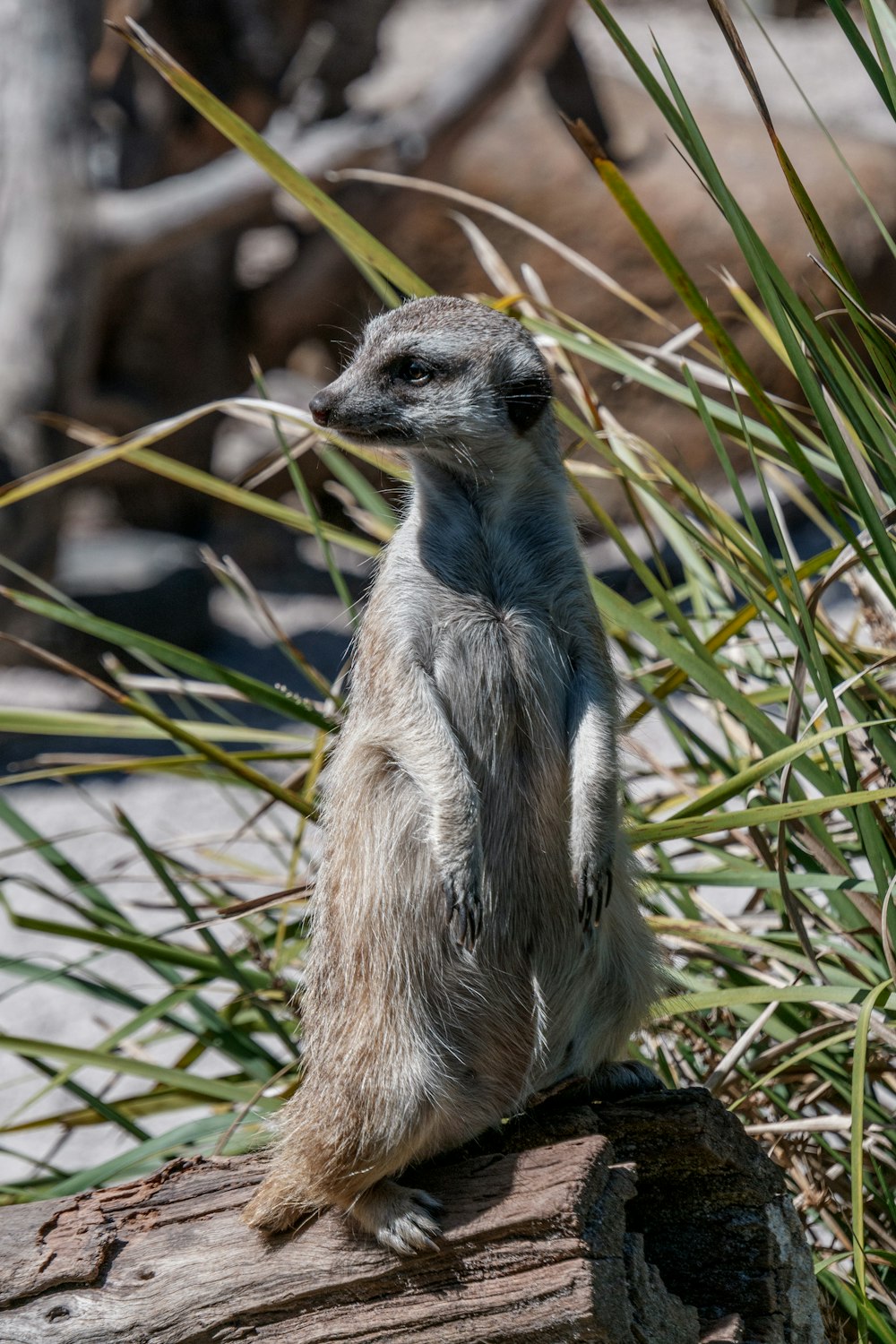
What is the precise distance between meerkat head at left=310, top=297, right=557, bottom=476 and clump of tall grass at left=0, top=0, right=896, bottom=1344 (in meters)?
0.26

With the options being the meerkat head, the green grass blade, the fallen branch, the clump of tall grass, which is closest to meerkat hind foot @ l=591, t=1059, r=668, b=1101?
the clump of tall grass

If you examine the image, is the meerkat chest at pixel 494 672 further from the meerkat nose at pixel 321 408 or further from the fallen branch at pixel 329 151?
the fallen branch at pixel 329 151

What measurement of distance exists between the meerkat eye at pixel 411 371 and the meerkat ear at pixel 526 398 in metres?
0.11

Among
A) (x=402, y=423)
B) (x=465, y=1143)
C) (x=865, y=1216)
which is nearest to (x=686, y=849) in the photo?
(x=865, y=1216)

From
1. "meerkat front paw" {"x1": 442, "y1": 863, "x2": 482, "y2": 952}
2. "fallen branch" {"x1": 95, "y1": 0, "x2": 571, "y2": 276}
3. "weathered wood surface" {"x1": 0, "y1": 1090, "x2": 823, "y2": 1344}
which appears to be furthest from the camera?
"fallen branch" {"x1": 95, "y1": 0, "x2": 571, "y2": 276}

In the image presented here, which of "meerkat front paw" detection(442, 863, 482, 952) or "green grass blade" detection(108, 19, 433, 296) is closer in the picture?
"meerkat front paw" detection(442, 863, 482, 952)

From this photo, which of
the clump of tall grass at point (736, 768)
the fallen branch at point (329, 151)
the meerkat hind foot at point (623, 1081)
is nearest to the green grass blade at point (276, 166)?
the clump of tall grass at point (736, 768)

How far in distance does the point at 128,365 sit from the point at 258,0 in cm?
230

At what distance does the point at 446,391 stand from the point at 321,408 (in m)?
0.18

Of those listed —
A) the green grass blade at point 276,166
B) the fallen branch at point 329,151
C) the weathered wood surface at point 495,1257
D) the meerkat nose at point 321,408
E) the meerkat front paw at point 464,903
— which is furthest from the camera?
the fallen branch at point 329,151

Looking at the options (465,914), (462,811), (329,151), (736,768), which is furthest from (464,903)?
(329,151)

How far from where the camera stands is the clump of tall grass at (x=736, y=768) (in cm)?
171

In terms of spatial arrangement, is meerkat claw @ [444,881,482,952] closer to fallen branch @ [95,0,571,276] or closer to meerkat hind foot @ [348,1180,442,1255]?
meerkat hind foot @ [348,1180,442,1255]

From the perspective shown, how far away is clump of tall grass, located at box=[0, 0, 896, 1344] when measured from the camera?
5.61ft
